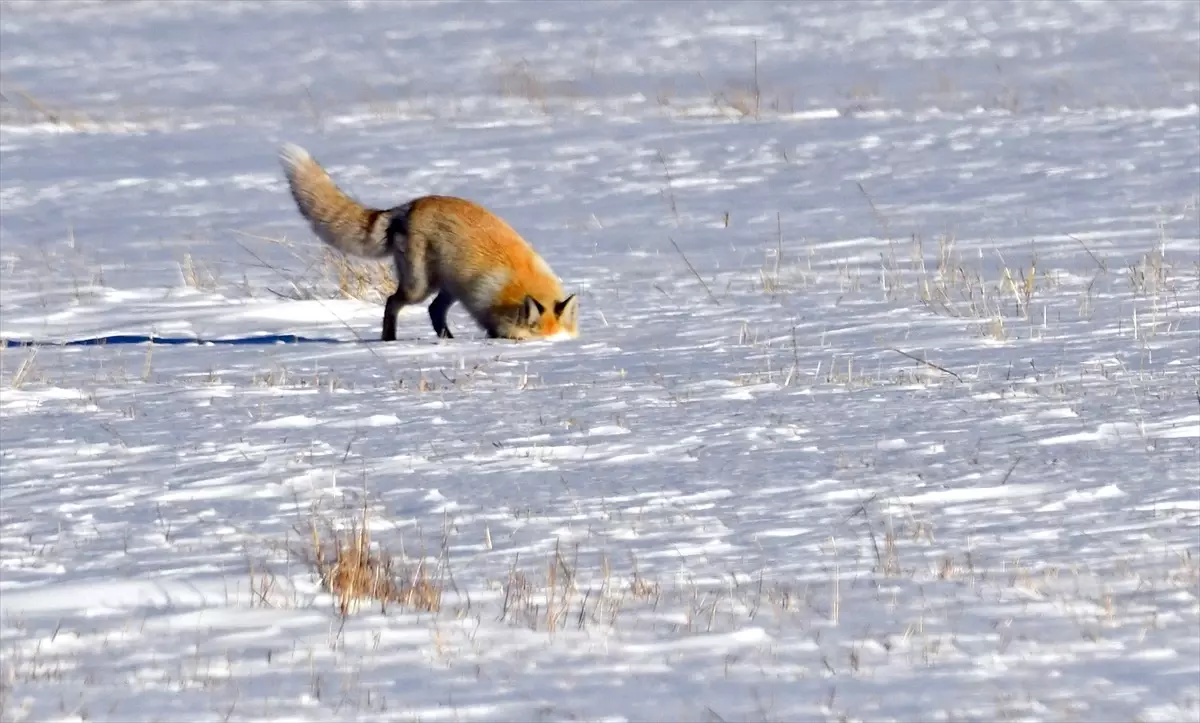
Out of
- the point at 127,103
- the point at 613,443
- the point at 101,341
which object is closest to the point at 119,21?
the point at 127,103

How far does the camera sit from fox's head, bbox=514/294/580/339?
27.3 feet

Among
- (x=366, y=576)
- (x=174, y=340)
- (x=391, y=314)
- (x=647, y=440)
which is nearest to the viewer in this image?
(x=366, y=576)

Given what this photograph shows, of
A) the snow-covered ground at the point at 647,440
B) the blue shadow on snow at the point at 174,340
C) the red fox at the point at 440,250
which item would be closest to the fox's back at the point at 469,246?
the red fox at the point at 440,250

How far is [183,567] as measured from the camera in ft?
14.1

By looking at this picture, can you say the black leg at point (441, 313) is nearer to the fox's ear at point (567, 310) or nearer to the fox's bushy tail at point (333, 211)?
the fox's bushy tail at point (333, 211)

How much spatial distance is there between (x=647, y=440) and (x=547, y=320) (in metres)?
2.72

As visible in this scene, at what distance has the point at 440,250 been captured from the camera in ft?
27.2

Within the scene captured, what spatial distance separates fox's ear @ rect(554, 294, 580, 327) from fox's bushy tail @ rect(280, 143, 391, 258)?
862 mm

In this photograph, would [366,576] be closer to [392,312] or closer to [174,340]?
[392,312]

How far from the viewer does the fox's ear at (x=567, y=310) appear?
8305mm

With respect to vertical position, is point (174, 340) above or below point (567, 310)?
below

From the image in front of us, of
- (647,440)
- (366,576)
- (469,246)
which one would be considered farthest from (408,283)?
(366,576)

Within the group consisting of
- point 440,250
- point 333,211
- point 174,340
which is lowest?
point 174,340

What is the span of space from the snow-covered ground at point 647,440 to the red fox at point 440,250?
25 centimetres
